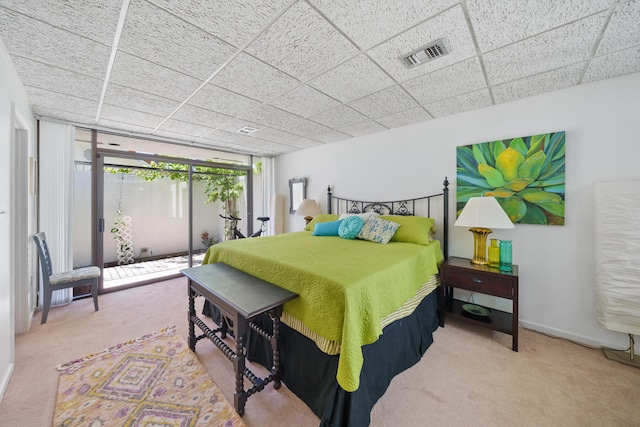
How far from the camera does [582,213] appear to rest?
2203 mm

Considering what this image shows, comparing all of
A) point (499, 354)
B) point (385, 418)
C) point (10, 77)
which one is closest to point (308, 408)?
point (385, 418)

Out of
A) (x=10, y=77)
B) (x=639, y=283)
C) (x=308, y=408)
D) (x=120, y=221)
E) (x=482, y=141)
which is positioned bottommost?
(x=308, y=408)

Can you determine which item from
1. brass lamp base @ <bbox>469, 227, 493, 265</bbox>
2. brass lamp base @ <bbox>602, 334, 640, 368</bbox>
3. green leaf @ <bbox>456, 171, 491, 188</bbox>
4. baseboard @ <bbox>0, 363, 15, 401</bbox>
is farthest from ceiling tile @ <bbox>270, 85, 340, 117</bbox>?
brass lamp base @ <bbox>602, 334, 640, 368</bbox>

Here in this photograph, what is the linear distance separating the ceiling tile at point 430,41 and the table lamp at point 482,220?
1.31 meters

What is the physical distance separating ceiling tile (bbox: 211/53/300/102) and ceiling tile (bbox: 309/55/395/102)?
0.94ft

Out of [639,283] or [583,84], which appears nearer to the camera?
[639,283]

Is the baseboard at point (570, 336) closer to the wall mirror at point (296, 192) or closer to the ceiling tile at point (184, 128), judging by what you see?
the wall mirror at point (296, 192)

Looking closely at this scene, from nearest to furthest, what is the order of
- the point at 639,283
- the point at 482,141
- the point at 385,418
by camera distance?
the point at 385,418 → the point at 639,283 → the point at 482,141

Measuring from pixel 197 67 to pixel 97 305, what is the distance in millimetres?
3073

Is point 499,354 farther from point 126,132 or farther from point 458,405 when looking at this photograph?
point 126,132

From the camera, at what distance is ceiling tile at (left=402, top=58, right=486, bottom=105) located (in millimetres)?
1925

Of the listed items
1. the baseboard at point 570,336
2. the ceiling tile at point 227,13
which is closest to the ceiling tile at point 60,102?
the ceiling tile at point 227,13

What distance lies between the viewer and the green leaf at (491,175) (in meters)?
2.55

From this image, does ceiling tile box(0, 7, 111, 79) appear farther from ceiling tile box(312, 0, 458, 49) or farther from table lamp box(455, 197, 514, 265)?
table lamp box(455, 197, 514, 265)
